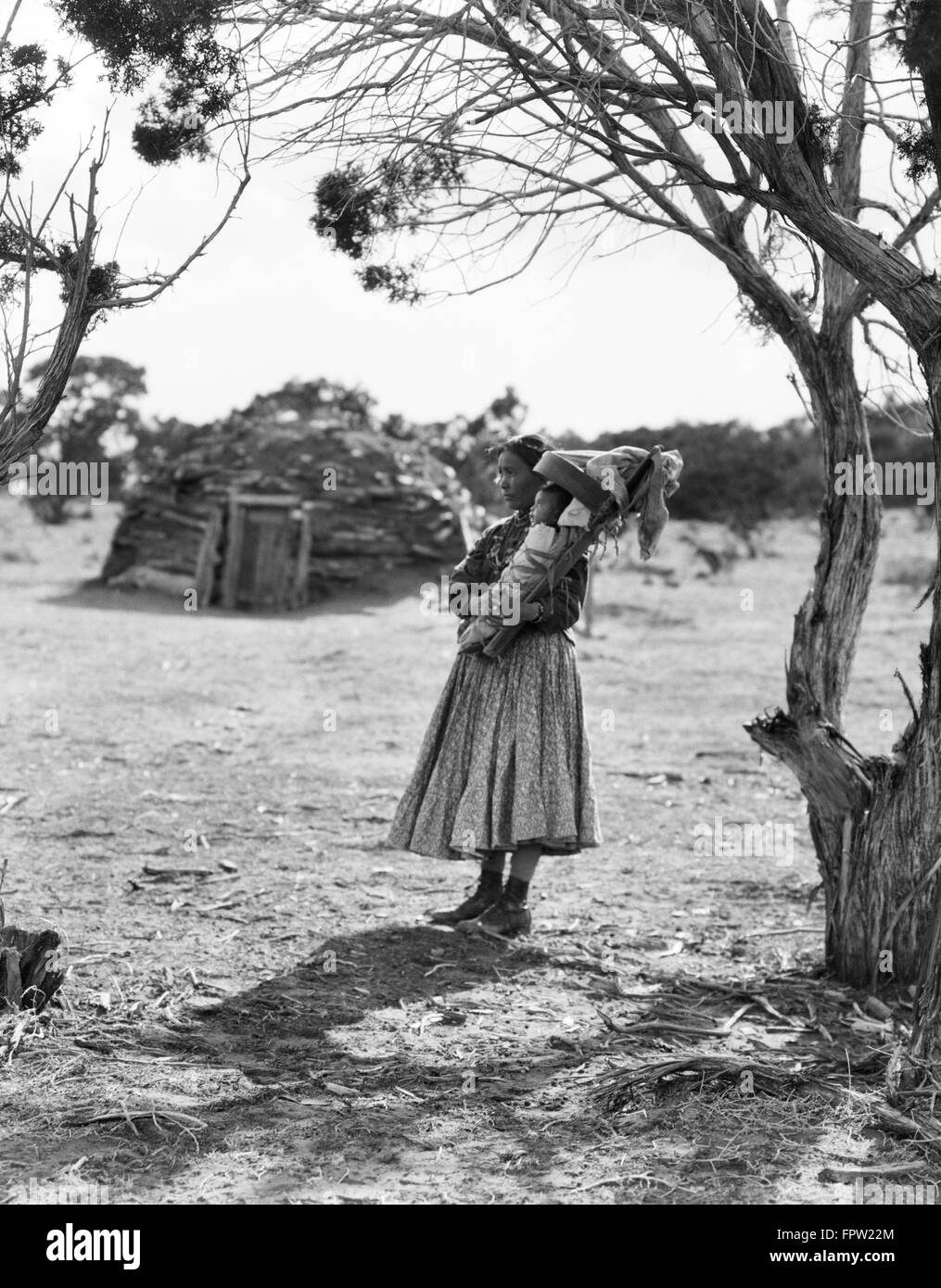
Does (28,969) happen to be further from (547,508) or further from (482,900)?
(547,508)

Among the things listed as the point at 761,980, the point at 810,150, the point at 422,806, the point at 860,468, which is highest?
the point at 810,150

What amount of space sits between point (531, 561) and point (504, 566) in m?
0.31

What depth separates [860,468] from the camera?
470 cm

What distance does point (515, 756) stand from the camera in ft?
16.4

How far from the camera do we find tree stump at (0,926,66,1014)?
390 cm

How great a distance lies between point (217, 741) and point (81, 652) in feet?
15.7

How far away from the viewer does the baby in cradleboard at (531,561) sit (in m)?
4.89

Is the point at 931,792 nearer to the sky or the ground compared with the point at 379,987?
nearer to the sky

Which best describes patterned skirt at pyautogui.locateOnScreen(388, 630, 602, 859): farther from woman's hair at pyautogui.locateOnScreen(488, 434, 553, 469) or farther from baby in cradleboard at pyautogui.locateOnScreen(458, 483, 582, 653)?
woman's hair at pyautogui.locateOnScreen(488, 434, 553, 469)

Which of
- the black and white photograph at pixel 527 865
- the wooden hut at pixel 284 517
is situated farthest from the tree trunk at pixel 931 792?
the wooden hut at pixel 284 517

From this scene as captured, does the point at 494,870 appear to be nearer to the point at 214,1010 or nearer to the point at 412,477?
the point at 214,1010

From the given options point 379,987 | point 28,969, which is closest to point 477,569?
point 379,987

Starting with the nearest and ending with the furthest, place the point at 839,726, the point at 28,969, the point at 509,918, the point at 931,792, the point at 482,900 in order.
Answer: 1. the point at 28,969
2. the point at 931,792
3. the point at 839,726
4. the point at 509,918
5. the point at 482,900

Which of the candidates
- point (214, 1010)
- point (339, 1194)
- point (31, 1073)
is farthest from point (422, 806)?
point (339, 1194)
